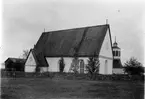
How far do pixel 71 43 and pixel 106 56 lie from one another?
713 cm

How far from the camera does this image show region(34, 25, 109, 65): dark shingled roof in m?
39.2

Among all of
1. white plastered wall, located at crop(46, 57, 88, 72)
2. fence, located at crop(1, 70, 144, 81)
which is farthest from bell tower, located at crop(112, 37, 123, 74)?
fence, located at crop(1, 70, 144, 81)

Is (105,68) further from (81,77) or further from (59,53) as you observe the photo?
(81,77)

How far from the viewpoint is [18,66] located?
45.5 m

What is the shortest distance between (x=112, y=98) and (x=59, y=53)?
99.2 ft

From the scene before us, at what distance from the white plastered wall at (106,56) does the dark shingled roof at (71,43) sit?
1113 mm

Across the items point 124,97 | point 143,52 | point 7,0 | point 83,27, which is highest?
point 83,27

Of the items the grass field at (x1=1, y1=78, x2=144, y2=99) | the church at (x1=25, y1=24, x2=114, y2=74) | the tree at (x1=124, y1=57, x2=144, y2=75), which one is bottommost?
the grass field at (x1=1, y1=78, x2=144, y2=99)

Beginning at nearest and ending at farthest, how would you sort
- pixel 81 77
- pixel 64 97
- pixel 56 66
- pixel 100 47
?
pixel 64 97, pixel 81 77, pixel 100 47, pixel 56 66

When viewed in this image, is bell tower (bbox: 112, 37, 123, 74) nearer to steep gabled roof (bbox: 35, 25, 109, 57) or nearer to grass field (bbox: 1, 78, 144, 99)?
steep gabled roof (bbox: 35, 25, 109, 57)

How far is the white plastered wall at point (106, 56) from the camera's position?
127 feet

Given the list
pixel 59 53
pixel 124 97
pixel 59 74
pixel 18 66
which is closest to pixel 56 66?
pixel 59 53

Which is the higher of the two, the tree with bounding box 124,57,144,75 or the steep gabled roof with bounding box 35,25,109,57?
the steep gabled roof with bounding box 35,25,109,57

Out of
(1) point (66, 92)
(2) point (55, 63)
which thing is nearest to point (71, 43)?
(2) point (55, 63)
